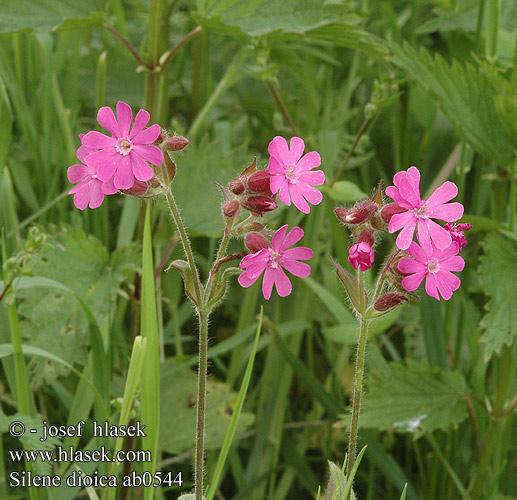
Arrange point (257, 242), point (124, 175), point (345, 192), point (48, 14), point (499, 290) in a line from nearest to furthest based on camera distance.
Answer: point (124, 175)
point (257, 242)
point (499, 290)
point (48, 14)
point (345, 192)

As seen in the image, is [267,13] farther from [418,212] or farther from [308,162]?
[418,212]

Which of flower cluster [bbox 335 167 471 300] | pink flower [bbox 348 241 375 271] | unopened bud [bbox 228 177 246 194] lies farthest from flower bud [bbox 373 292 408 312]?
unopened bud [bbox 228 177 246 194]

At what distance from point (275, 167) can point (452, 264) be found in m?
0.34

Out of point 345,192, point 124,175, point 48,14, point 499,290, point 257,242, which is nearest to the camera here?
point 124,175

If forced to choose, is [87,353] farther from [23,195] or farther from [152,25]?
[152,25]

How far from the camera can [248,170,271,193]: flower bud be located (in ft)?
4.28

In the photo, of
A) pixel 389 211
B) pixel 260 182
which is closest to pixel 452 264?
pixel 389 211

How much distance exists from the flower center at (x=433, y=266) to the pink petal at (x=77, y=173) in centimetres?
61

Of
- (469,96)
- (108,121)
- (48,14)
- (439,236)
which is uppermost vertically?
(48,14)

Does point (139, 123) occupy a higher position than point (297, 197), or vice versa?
point (139, 123)

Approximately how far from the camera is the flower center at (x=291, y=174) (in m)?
1.27

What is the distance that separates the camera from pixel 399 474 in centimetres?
201

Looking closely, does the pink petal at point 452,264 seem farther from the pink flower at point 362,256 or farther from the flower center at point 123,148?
the flower center at point 123,148

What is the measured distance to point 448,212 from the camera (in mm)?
1229
